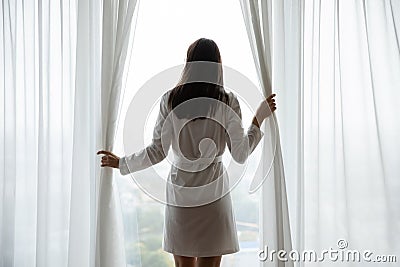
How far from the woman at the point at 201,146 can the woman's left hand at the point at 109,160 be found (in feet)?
0.74

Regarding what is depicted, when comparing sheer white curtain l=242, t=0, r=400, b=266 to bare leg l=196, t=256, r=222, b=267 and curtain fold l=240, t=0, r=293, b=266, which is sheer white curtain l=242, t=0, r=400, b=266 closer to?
curtain fold l=240, t=0, r=293, b=266

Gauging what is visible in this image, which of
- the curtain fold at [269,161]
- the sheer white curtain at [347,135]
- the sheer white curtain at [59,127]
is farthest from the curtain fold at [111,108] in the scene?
the sheer white curtain at [347,135]

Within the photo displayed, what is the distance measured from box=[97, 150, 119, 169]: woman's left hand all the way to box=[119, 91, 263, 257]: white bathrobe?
26 cm

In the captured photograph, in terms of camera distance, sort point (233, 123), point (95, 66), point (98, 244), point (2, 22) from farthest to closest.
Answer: point (2, 22) → point (95, 66) → point (98, 244) → point (233, 123)

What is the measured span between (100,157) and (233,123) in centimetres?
71

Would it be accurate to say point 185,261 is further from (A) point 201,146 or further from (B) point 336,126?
(B) point 336,126

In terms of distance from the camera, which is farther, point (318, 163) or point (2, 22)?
point (2, 22)

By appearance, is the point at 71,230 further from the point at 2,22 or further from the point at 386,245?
the point at 386,245

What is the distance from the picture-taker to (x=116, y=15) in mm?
2348

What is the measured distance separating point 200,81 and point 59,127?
854 mm

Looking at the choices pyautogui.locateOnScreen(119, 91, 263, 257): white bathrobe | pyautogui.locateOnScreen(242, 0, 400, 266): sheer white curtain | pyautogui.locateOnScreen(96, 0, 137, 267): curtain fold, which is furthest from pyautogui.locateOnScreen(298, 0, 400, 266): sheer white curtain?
pyautogui.locateOnScreen(96, 0, 137, 267): curtain fold

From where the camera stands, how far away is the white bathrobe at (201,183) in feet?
6.68

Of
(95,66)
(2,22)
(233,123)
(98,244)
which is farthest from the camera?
(2,22)

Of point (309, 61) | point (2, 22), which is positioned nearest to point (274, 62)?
point (309, 61)
